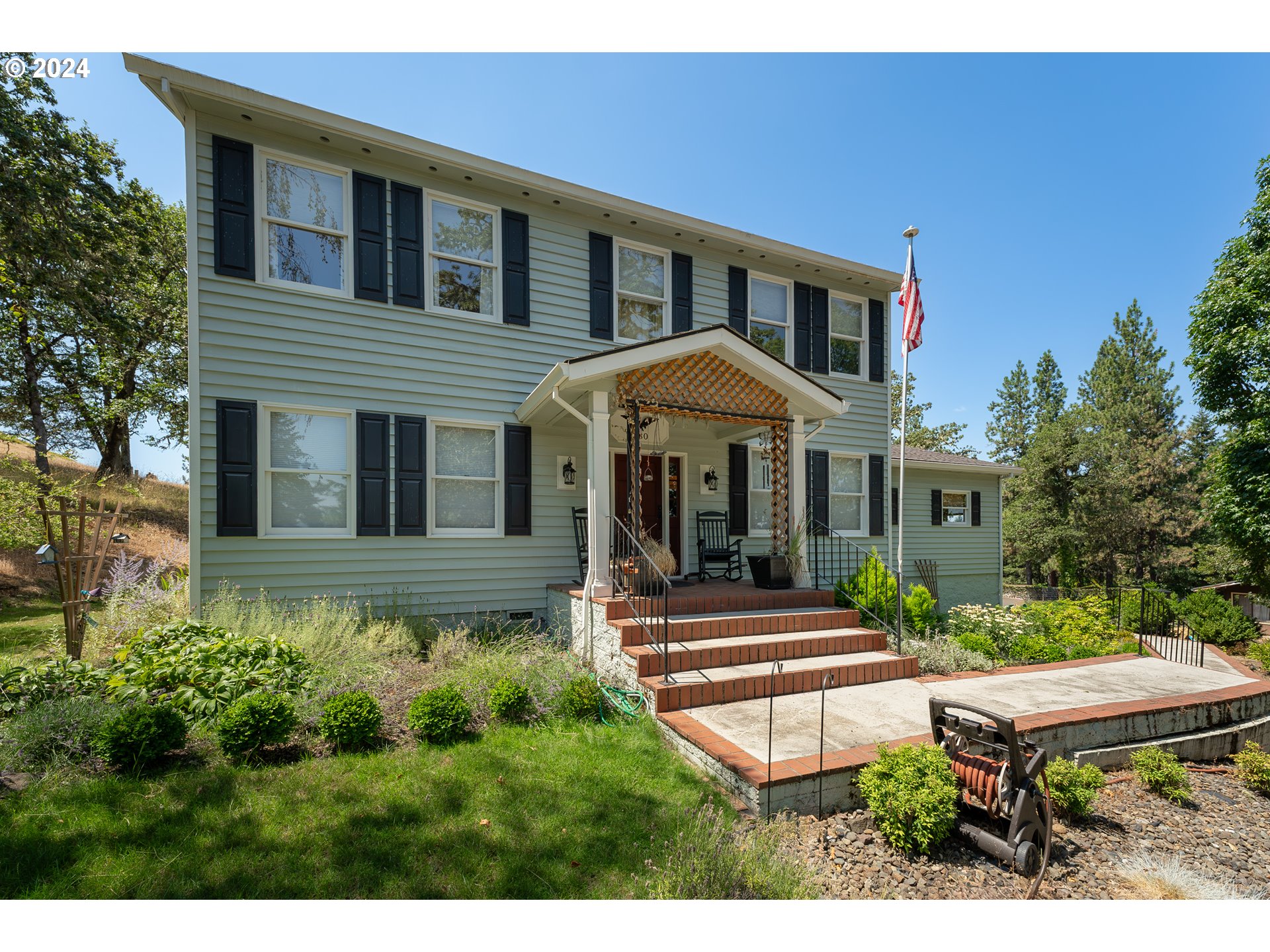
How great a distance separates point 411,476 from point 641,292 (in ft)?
14.8

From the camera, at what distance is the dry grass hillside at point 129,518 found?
10.2m

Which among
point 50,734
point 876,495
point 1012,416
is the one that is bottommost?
point 50,734

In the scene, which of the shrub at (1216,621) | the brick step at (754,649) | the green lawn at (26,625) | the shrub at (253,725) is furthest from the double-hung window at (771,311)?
the green lawn at (26,625)

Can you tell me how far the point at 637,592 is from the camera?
5883 millimetres

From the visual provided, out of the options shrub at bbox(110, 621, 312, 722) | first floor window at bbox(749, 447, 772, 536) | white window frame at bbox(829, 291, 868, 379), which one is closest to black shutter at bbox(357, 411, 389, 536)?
shrub at bbox(110, 621, 312, 722)

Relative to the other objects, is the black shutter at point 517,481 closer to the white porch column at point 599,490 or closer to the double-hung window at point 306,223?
the white porch column at point 599,490

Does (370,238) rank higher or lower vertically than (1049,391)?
lower

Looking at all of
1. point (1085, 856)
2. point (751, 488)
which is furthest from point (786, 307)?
point (1085, 856)

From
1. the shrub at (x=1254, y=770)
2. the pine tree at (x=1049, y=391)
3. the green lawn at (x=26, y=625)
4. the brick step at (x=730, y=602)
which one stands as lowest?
the shrub at (x=1254, y=770)

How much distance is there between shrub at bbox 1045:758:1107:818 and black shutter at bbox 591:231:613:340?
6928 mm

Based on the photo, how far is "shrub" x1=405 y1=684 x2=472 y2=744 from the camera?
13.0ft

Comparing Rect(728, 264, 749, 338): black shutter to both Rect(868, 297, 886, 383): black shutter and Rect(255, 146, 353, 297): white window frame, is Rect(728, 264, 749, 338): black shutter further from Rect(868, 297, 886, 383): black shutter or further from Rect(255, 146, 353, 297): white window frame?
Rect(255, 146, 353, 297): white window frame

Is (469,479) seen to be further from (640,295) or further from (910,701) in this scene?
(910,701)

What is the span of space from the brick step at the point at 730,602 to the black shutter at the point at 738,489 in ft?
6.59
